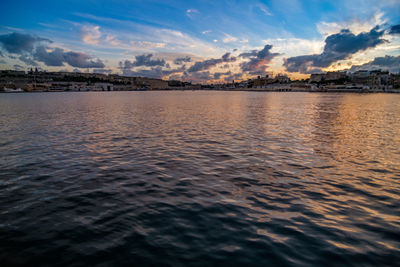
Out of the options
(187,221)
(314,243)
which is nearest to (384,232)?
(314,243)

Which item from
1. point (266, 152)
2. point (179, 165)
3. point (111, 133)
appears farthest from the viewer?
point (111, 133)

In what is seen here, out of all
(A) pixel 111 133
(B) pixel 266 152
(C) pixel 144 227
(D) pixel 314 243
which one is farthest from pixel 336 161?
(A) pixel 111 133

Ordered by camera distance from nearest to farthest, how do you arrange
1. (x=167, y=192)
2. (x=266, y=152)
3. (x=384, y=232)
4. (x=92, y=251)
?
(x=92, y=251) < (x=384, y=232) < (x=167, y=192) < (x=266, y=152)

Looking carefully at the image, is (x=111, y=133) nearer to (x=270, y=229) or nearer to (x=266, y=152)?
(x=266, y=152)

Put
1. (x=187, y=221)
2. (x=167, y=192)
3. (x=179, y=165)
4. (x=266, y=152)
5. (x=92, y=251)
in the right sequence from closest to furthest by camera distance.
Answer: (x=92, y=251) → (x=187, y=221) → (x=167, y=192) → (x=179, y=165) → (x=266, y=152)

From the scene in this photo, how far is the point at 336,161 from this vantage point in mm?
13750

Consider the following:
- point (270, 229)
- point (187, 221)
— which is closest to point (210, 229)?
point (187, 221)

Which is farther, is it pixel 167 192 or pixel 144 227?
pixel 167 192

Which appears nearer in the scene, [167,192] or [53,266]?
[53,266]

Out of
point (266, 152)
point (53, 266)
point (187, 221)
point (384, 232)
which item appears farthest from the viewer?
point (266, 152)

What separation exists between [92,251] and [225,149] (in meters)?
11.7

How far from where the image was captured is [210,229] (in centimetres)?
684

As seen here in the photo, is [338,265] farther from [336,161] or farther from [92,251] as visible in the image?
[336,161]

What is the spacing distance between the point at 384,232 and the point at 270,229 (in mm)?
3376
